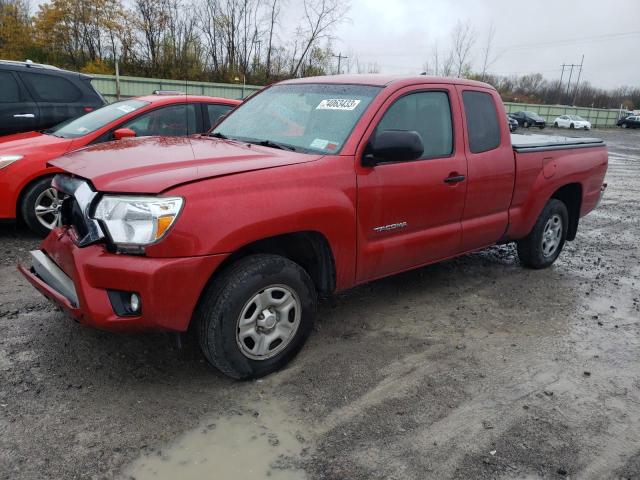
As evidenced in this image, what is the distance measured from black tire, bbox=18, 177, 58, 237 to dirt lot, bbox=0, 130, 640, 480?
41.4 inches

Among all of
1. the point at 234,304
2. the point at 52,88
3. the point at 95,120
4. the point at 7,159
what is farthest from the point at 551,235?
the point at 52,88

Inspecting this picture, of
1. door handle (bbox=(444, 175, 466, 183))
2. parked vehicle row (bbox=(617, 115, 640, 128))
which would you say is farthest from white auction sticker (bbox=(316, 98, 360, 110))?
parked vehicle row (bbox=(617, 115, 640, 128))

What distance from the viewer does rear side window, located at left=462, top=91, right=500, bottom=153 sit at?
4332mm

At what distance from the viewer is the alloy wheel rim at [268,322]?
3032 millimetres

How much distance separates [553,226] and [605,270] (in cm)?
87

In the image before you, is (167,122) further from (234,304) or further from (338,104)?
(234,304)

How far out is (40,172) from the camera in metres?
5.43

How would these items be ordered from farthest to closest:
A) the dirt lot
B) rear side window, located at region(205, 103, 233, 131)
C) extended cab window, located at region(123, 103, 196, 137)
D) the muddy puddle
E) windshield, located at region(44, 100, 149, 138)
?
1. rear side window, located at region(205, 103, 233, 131)
2. extended cab window, located at region(123, 103, 196, 137)
3. windshield, located at region(44, 100, 149, 138)
4. the dirt lot
5. the muddy puddle

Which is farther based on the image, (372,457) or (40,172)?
(40,172)

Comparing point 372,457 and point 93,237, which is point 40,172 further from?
point 372,457

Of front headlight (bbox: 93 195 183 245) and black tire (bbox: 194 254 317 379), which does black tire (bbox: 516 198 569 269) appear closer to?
black tire (bbox: 194 254 317 379)

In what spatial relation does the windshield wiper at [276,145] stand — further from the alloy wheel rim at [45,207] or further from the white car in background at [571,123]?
the white car in background at [571,123]

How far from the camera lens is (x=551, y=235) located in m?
5.55

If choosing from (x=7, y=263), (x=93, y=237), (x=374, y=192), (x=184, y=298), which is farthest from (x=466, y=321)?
(x=7, y=263)
